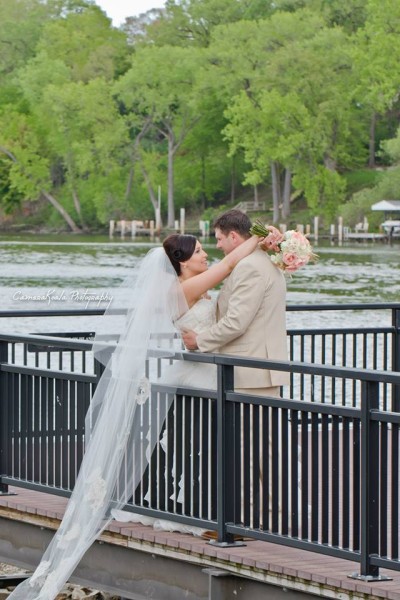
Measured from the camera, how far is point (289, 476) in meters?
6.91

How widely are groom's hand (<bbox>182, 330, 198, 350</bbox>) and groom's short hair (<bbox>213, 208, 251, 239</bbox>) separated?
1.79 feet

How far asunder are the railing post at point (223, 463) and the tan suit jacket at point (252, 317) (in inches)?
10.7

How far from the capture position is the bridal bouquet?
23.9ft

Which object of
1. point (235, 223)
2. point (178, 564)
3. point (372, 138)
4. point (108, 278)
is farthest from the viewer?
point (372, 138)

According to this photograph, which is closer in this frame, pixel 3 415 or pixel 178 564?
pixel 178 564

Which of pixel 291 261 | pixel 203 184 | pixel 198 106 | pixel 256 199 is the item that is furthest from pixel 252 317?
pixel 203 184

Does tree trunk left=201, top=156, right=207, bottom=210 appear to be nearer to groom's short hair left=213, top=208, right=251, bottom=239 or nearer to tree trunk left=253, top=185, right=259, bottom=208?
tree trunk left=253, top=185, right=259, bottom=208

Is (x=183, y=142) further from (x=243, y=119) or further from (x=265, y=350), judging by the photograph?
(x=265, y=350)

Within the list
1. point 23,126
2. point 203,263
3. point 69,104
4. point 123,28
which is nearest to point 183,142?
point 69,104

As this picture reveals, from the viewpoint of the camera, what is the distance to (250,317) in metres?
7.18

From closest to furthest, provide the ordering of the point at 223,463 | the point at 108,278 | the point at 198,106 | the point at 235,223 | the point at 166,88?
1. the point at 223,463
2. the point at 235,223
3. the point at 108,278
4. the point at 198,106
5. the point at 166,88

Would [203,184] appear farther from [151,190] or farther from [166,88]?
[166,88]

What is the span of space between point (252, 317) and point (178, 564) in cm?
125

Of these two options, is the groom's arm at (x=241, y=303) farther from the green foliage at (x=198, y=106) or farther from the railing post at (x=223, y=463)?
the green foliage at (x=198, y=106)
